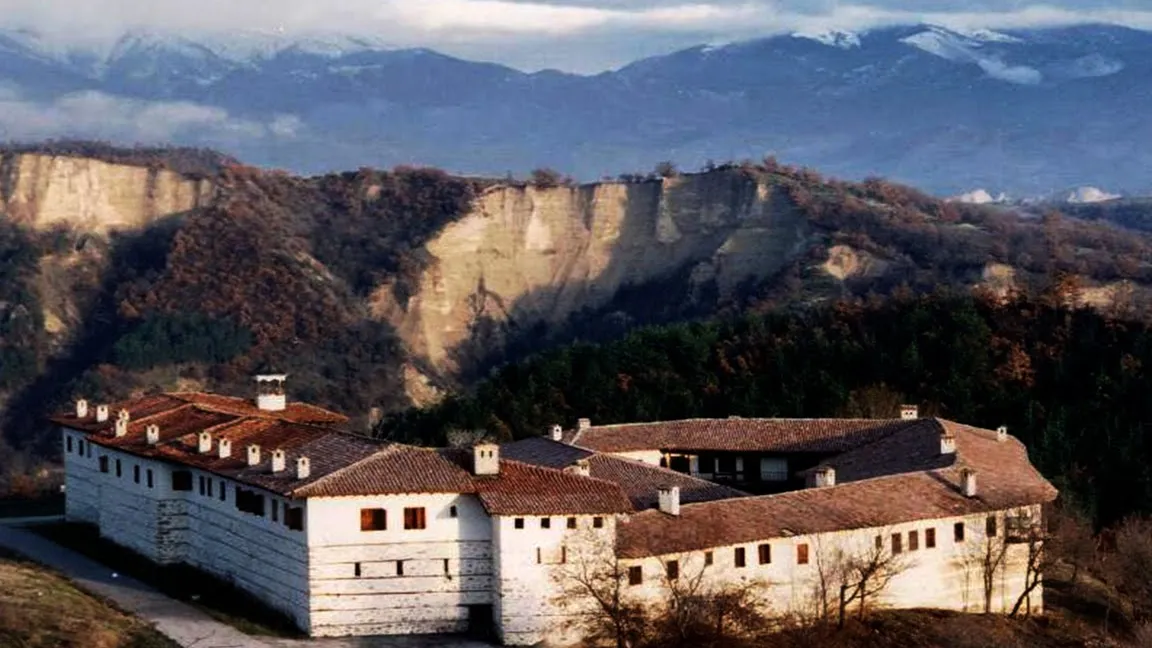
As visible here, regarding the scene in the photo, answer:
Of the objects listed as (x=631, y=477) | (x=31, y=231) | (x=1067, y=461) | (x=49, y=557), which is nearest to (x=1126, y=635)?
(x=631, y=477)

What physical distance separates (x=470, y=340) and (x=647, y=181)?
18.1 meters

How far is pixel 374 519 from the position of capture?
5447cm

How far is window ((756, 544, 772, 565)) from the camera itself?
55.5m

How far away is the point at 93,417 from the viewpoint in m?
73.2

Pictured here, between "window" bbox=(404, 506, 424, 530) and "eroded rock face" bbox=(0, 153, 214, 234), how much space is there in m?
111

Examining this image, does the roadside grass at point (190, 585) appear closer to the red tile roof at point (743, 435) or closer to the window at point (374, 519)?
the window at point (374, 519)

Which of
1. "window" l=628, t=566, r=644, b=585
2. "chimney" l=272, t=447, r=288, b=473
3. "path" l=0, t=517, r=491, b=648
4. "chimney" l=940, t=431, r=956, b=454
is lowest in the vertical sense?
"path" l=0, t=517, r=491, b=648

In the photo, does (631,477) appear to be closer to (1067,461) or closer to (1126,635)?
(1126,635)

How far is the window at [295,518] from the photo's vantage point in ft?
180

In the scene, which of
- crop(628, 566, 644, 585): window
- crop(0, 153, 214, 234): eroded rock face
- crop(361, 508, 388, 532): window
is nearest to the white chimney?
crop(628, 566, 644, 585): window

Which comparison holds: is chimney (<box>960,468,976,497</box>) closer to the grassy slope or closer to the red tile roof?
the red tile roof

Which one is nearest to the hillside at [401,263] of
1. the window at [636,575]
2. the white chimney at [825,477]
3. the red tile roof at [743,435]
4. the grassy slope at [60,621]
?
the red tile roof at [743,435]

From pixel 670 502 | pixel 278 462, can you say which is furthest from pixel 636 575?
pixel 278 462

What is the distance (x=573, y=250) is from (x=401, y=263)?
13320 millimetres
